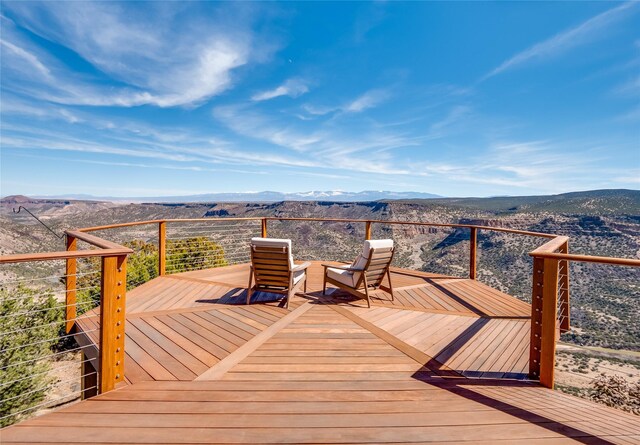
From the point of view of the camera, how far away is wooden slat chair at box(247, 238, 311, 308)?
4.50 metres

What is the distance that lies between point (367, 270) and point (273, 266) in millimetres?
1426

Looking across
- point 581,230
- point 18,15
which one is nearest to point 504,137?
point 581,230

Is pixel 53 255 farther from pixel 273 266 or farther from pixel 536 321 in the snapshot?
pixel 536 321

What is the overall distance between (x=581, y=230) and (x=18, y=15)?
46638 mm

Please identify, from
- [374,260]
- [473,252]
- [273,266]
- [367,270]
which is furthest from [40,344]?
[473,252]

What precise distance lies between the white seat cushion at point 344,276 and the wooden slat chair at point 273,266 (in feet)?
2.18

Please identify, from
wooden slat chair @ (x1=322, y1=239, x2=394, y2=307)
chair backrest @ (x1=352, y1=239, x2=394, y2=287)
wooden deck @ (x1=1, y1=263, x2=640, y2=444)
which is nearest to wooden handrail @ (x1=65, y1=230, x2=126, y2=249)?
wooden deck @ (x1=1, y1=263, x2=640, y2=444)

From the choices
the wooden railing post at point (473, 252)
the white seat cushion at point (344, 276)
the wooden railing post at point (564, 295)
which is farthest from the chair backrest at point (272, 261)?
the wooden railing post at point (473, 252)

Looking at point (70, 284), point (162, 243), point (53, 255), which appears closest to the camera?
point (53, 255)

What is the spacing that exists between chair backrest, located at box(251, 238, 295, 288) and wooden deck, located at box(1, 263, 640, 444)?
417mm

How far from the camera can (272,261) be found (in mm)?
4605

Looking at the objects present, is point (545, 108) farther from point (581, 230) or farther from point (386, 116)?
point (581, 230)

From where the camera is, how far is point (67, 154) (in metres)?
36.8

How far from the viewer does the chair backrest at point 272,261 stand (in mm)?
4496
